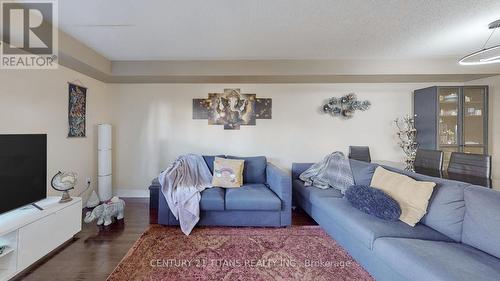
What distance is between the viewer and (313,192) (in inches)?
106

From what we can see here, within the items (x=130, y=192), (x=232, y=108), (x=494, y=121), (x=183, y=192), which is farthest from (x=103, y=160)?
(x=494, y=121)

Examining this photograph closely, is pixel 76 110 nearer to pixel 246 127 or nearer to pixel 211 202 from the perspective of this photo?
pixel 211 202

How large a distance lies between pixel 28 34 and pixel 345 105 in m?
4.18

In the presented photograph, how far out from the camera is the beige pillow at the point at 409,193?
175 centimetres

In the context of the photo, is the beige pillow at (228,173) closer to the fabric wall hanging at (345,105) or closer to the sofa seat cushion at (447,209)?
the fabric wall hanging at (345,105)

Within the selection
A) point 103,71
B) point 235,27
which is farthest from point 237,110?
point 103,71

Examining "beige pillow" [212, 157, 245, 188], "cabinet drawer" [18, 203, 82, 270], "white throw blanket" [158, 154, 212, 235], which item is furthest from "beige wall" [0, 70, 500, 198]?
"cabinet drawer" [18, 203, 82, 270]

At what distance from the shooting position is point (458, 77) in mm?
3275

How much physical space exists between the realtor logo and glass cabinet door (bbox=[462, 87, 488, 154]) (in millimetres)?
5385

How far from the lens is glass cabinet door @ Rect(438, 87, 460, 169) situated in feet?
10.5

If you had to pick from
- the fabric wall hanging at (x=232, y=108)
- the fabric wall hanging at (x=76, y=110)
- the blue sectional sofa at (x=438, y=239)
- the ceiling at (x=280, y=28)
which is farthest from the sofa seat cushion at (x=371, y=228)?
the fabric wall hanging at (x=76, y=110)

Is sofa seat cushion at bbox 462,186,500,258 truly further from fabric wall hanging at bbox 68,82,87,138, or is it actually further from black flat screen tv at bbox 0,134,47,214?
fabric wall hanging at bbox 68,82,87,138

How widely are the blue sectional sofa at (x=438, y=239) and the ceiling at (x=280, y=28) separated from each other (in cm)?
160

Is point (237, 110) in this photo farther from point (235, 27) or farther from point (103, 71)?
point (103, 71)
